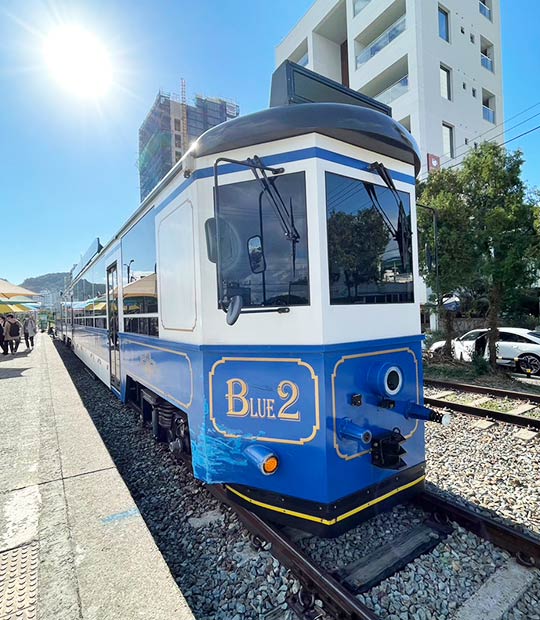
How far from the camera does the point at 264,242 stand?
9.39ft

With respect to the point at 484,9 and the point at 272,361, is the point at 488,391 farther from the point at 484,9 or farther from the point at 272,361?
the point at 484,9

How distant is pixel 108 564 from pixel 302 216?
2.64 m

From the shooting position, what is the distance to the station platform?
220 centimetres

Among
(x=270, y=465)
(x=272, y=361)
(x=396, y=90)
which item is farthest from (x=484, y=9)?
(x=270, y=465)

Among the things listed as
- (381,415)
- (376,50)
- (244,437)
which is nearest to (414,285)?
(381,415)

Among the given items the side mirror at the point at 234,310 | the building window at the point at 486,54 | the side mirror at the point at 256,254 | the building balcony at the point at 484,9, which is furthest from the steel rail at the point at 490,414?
the building balcony at the point at 484,9

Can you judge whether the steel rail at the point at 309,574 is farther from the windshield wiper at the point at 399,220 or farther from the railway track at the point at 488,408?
the railway track at the point at 488,408

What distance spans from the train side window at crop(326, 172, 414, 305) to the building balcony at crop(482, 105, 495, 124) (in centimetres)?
2551

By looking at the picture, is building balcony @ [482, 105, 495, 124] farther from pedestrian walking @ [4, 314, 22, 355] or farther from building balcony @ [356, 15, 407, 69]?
pedestrian walking @ [4, 314, 22, 355]

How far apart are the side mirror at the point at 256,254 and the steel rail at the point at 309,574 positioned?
188 centimetres

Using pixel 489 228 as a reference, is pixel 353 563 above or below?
below

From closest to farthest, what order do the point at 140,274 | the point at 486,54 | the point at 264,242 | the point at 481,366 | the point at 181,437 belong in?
the point at 264,242 → the point at 181,437 → the point at 140,274 → the point at 481,366 → the point at 486,54

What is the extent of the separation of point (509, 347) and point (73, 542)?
1214 cm

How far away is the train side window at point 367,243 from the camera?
283 cm
